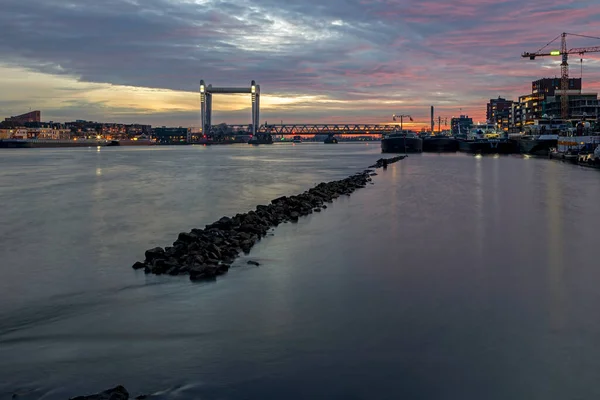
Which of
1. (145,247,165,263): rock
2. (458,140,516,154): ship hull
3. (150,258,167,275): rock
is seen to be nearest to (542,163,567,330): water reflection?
(150,258,167,275): rock

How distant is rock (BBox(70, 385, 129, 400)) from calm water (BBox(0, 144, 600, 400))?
0.34 metres

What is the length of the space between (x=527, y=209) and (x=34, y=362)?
20.9 meters

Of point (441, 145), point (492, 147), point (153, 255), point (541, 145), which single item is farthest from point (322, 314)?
point (441, 145)

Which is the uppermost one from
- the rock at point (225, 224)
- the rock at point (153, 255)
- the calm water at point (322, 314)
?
the rock at point (225, 224)

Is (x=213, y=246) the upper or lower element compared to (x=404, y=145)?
lower

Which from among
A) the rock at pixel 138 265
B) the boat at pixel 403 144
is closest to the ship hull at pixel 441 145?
the boat at pixel 403 144

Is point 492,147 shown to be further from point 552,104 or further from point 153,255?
point 153,255

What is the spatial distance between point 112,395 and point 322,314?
13.6 ft

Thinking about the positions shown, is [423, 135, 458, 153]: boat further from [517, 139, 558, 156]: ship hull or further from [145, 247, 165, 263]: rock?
[145, 247, 165, 263]: rock

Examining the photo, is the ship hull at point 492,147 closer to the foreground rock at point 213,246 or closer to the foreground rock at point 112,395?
the foreground rock at point 213,246

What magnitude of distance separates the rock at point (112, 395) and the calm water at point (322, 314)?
34cm

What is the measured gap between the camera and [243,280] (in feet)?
39.6

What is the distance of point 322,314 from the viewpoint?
9781 millimetres

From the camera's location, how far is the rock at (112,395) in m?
6.43
